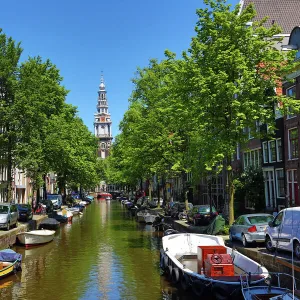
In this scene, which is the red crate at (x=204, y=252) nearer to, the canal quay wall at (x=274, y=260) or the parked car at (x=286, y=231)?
the canal quay wall at (x=274, y=260)

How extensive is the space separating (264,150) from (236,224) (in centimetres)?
1636

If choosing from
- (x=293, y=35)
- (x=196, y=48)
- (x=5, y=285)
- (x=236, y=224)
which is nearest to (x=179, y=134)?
(x=293, y=35)

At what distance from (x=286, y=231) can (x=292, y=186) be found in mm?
16355

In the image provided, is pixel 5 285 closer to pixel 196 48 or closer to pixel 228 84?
pixel 228 84

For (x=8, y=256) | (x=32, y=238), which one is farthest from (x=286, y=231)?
(x=32, y=238)

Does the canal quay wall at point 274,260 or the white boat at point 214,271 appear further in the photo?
the canal quay wall at point 274,260

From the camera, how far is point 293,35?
3309 centimetres

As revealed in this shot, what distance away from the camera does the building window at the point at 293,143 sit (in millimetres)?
32247

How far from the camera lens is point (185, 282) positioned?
17.1m

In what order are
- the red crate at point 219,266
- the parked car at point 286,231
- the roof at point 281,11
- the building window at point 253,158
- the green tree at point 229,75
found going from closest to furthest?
1. the red crate at point 219,266
2. the parked car at point 286,231
3. the green tree at point 229,75
4. the building window at point 253,158
5. the roof at point 281,11

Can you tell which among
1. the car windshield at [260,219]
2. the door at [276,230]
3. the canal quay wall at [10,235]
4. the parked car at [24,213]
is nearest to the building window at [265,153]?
the car windshield at [260,219]

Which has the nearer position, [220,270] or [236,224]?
[220,270]

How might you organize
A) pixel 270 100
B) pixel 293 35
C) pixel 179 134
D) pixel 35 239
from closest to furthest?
pixel 270 100 < pixel 35 239 < pixel 293 35 < pixel 179 134

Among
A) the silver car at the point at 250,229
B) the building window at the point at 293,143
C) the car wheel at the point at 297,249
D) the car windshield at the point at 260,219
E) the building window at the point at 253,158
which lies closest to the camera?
the car wheel at the point at 297,249
